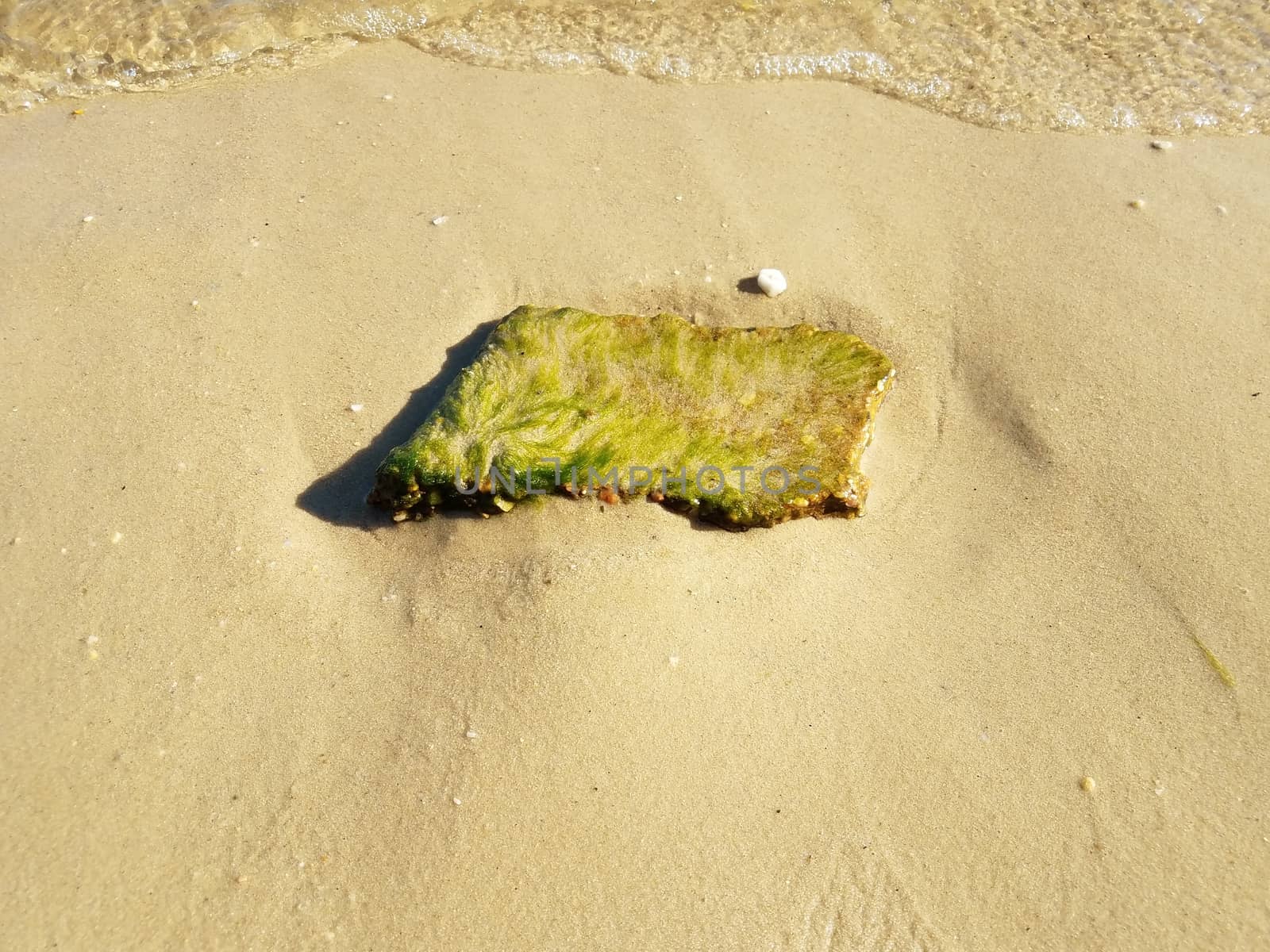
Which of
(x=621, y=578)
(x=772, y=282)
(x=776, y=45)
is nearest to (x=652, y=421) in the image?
(x=621, y=578)

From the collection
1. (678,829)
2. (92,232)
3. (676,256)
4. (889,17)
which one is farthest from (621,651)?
(889,17)

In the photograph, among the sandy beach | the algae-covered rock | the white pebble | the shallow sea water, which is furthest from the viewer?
the shallow sea water

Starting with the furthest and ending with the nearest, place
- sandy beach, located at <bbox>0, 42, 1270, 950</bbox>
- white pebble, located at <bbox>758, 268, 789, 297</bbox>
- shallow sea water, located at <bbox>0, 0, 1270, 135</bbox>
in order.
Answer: shallow sea water, located at <bbox>0, 0, 1270, 135</bbox>
white pebble, located at <bbox>758, 268, 789, 297</bbox>
sandy beach, located at <bbox>0, 42, 1270, 950</bbox>

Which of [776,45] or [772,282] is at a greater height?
[776,45]

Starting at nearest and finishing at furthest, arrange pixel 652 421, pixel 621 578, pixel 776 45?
pixel 621 578 → pixel 652 421 → pixel 776 45

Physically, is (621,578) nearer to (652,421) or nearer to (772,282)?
(652,421)

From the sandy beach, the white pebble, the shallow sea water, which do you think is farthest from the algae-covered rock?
the shallow sea water

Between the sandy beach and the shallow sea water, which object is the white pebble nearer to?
the sandy beach
